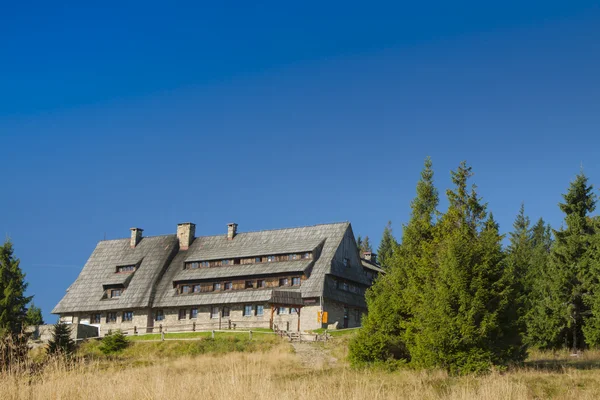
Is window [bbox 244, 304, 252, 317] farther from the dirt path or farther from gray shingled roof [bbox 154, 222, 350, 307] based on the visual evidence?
the dirt path

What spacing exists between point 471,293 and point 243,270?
30934mm

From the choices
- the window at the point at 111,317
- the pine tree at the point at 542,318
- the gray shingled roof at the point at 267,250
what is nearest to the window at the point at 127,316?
the window at the point at 111,317

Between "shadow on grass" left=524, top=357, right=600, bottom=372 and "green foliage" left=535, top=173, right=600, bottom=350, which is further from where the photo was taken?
"green foliage" left=535, top=173, right=600, bottom=350

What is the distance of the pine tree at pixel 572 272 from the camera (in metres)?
40.2

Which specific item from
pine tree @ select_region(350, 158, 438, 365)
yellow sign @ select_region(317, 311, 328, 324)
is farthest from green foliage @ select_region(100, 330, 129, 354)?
pine tree @ select_region(350, 158, 438, 365)

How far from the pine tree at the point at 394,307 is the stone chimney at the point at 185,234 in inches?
1234

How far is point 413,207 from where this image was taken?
37469mm

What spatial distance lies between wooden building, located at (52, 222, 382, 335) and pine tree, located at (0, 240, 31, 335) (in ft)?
33.8

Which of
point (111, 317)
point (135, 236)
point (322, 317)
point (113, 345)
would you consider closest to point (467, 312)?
point (322, 317)

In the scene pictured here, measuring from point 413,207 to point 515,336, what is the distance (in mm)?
10636

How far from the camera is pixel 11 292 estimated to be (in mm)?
47250

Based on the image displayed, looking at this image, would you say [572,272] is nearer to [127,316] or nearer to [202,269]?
[202,269]

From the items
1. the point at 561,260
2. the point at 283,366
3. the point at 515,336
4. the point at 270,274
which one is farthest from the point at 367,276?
the point at 515,336

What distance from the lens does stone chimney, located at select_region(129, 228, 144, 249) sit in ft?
218
